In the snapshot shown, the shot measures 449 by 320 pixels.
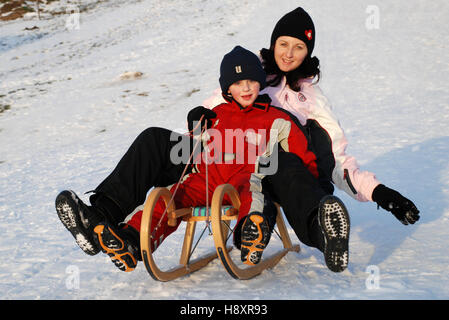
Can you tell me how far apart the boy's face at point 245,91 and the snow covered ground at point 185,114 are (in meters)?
0.91

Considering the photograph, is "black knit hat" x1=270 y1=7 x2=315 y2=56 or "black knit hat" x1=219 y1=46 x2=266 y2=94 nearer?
"black knit hat" x1=219 y1=46 x2=266 y2=94

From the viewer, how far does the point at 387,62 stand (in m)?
10.1

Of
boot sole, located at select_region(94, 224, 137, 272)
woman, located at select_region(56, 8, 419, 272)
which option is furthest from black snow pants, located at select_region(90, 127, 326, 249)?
boot sole, located at select_region(94, 224, 137, 272)

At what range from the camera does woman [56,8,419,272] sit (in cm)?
209

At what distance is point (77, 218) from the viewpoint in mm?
2170

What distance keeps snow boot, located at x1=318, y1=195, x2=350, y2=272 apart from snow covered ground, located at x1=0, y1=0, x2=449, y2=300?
190mm

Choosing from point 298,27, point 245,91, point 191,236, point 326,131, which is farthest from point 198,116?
point 298,27

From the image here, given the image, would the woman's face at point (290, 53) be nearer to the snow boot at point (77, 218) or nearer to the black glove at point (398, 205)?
the black glove at point (398, 205)

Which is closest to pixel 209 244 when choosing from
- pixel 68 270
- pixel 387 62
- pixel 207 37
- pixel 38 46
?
pixel 68 270

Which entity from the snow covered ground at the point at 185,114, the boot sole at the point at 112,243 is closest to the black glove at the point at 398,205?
the snow covered ground at the point at 185,114

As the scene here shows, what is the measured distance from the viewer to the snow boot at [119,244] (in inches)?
80.9

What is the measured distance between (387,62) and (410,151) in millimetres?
5139

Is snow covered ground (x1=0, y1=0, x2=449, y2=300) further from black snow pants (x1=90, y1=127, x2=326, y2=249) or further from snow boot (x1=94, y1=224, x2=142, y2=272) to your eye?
black snow pants (x1=90, y1=127, x2=326, y2=249)

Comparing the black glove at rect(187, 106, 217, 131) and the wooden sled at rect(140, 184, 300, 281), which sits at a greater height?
the black glove at rect(187, 106, 217, 131)
